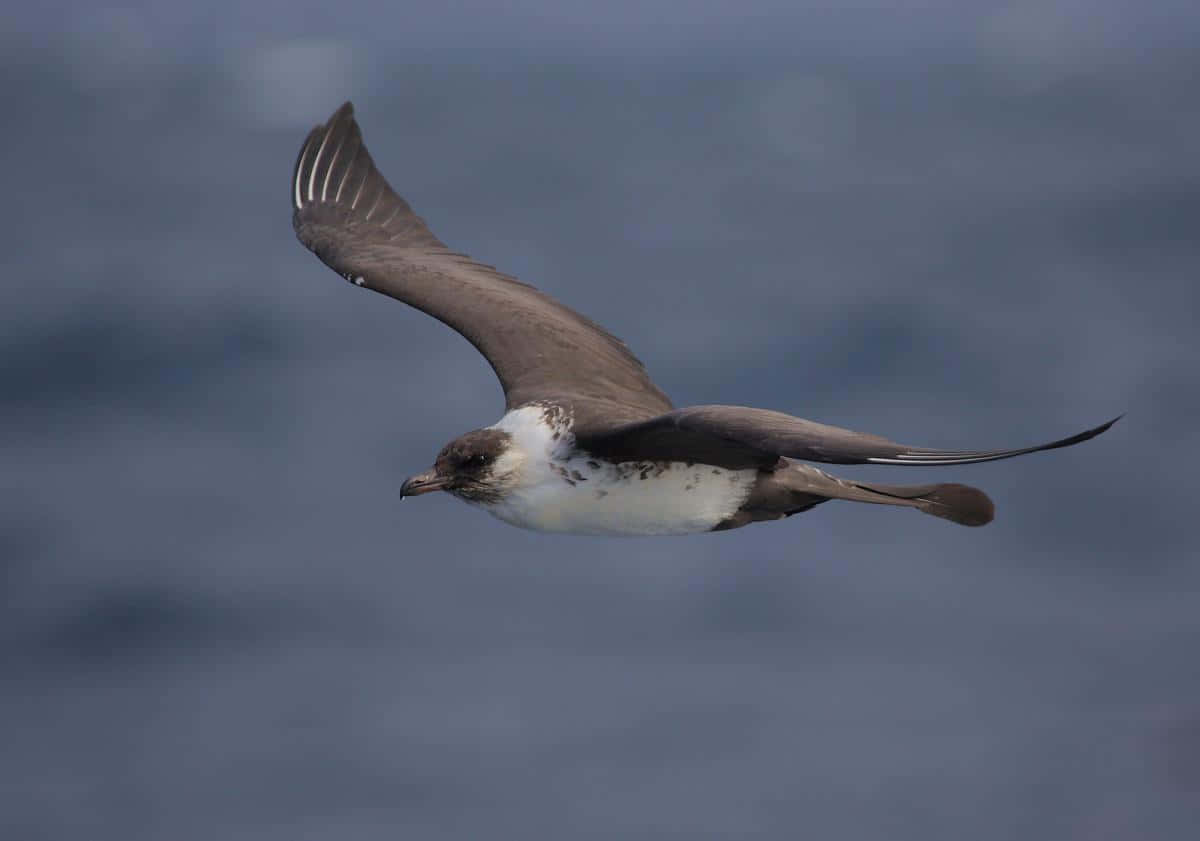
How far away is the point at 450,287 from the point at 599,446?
12.5 feet

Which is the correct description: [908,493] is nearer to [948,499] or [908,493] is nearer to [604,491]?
[948,499]

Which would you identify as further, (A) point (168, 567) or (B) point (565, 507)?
(A) point (168, 567)

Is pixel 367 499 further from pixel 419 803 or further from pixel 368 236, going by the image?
pixel 368 236

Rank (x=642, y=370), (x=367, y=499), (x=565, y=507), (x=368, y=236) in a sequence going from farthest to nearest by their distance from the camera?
(x=367, y=499) → (x=368, y=236) → (x=642, y=370) → (x=565, y=507)

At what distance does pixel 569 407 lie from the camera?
663 inches

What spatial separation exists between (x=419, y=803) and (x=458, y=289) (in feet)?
572

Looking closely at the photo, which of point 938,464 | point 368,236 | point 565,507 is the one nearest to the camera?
point 938,464

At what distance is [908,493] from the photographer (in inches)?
658

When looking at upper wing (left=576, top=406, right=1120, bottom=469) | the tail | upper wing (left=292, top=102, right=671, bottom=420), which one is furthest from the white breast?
upper wing (left=292, top=102, right=671, bottom=420)

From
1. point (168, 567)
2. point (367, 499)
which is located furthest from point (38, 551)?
point (367, 499)

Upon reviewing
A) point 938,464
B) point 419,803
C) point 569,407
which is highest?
point 419,803

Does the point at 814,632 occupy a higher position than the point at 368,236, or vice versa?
the point at 814,632

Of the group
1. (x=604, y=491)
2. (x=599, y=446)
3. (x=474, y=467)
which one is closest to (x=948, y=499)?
(x=604, y=491)

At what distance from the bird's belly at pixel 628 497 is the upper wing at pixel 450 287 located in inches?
29.2
